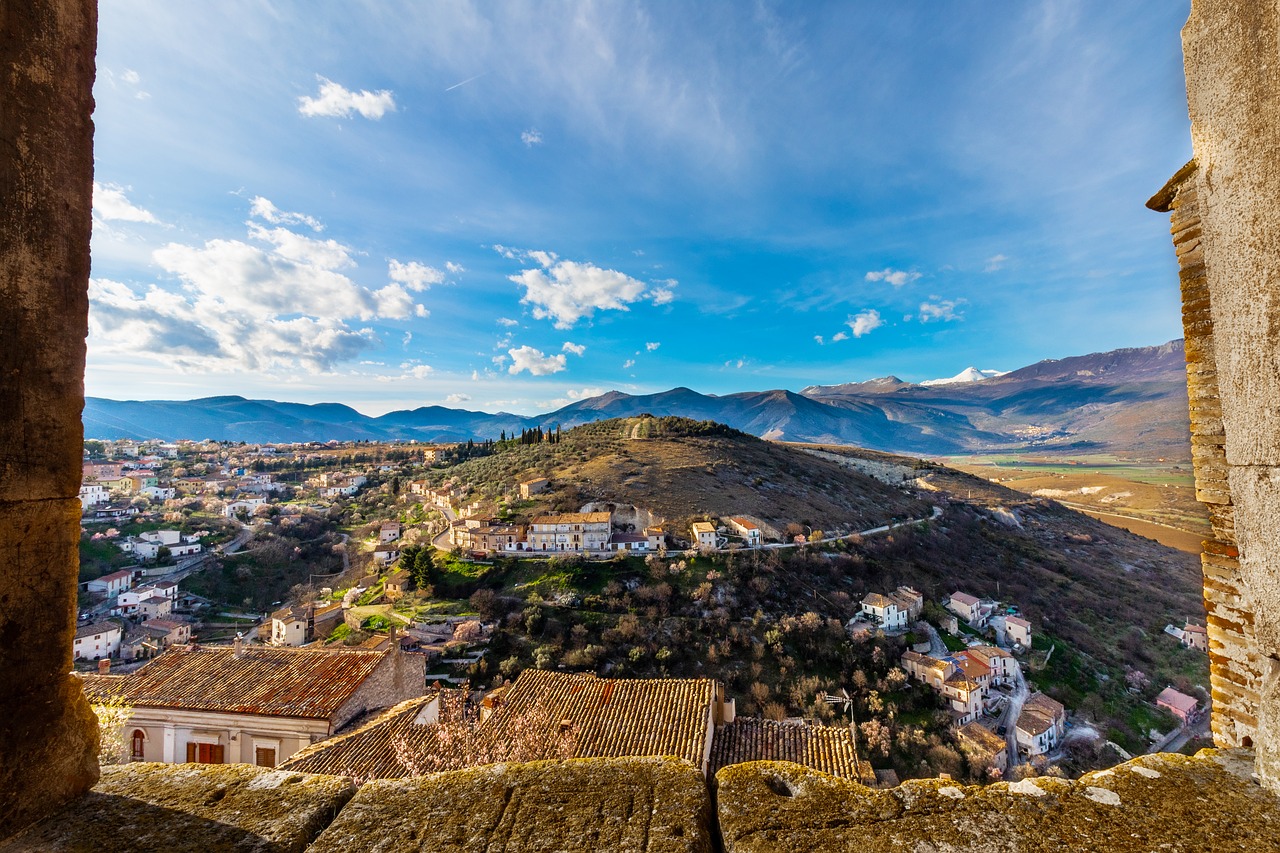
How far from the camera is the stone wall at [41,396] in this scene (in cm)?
178

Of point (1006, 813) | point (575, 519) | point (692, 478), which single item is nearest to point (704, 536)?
point (575, 519)

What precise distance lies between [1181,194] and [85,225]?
5505 mm

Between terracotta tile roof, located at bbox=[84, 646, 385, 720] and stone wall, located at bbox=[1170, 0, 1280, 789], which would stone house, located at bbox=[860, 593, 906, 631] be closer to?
terracotta tile roof, located at bbox=[84, 646, 385, 720]

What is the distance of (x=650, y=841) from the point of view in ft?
5.49

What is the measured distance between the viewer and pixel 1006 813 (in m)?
1.79

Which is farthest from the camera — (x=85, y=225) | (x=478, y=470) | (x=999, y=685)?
(x=478, y=470)

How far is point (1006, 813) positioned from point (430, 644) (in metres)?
27.6

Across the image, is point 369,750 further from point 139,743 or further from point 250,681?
point 139,743

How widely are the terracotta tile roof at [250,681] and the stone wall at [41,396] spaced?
10.6m

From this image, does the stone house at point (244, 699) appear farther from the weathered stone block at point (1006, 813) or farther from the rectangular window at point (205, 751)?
the weathered stone block at point (1006, 813)

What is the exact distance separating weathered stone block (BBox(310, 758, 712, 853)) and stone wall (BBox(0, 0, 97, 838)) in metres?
1.12

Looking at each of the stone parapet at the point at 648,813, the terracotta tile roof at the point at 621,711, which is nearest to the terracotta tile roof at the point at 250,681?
the terracotta tile roof at the point at 621,711

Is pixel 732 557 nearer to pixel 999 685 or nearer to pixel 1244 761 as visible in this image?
pixel 999 685

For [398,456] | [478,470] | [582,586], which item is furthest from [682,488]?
[398,456]
